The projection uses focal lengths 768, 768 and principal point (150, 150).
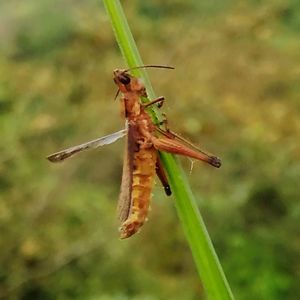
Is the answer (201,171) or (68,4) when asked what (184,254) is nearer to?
(201,171)

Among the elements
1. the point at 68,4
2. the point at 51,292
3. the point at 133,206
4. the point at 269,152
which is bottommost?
the point at 133,206

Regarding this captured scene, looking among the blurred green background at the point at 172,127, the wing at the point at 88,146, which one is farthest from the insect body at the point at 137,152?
the blurred green background at the point at 172,127

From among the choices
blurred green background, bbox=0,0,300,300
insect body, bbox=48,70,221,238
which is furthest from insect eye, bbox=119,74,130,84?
blurred green background, bbox=0,0,300,300

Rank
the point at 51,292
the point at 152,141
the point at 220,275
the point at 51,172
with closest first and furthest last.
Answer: the point at 220,275 → the point at 152,141 → the point at 51,292 → the point at 51,172

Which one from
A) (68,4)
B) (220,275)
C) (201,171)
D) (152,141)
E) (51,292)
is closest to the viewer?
(220,275)

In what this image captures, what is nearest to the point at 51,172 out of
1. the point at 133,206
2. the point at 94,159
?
the point at 94,159

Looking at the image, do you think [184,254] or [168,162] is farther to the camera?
[184,254]
